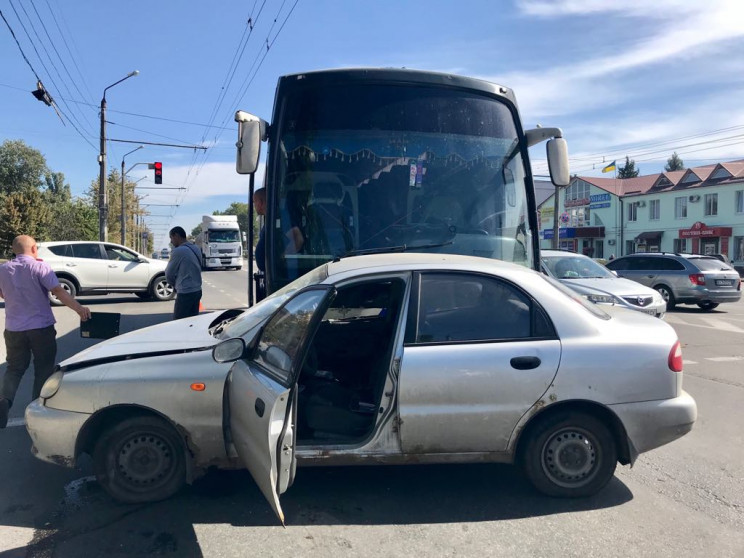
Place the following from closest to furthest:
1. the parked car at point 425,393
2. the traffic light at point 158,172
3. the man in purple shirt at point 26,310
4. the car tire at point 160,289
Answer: the parked car at point 425,393
the man in purple shirt at point 26,310
the car tire at point 160,289
the traffic light at point 158,172

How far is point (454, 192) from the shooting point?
5.84m

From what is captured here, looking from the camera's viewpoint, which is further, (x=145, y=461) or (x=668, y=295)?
(x=668, y=295)

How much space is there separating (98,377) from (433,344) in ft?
7.04

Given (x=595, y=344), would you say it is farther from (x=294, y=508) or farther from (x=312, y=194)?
(x=312, y=194)

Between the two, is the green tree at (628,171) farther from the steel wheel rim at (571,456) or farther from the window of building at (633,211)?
the steel wheel rim at (571,456)

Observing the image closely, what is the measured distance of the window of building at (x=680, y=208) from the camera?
1940 inches

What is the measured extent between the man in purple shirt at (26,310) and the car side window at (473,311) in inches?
140

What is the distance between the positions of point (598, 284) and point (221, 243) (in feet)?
94.7

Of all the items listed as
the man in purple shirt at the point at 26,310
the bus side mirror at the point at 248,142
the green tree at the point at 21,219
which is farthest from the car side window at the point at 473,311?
the green tree at the point at 21,219

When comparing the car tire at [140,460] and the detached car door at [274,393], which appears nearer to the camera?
the detached car door at [274,393]

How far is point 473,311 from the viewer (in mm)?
4051

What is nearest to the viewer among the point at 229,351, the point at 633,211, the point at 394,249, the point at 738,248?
the point at 229,351

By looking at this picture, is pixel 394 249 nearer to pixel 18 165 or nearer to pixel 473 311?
pixel 473 311

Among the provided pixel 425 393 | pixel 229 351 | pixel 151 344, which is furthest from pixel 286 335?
pixel 151 344
